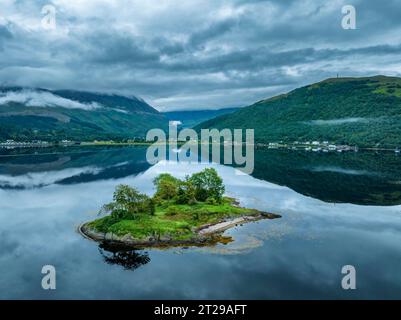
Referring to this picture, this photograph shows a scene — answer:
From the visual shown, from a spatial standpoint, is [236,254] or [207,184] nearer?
[236,254]

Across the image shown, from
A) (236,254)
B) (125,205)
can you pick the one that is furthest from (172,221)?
(236,254)

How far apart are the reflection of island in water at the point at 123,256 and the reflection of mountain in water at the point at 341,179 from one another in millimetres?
62428

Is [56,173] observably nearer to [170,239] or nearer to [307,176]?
[307,176]

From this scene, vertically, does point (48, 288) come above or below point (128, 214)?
below

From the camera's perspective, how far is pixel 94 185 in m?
135

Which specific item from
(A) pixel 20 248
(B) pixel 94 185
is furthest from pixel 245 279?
(B) pixel 94 185

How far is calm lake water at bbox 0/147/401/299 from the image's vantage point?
160 feet

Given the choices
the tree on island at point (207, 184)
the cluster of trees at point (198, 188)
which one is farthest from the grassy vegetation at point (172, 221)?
the tree on island at point (207, 184)

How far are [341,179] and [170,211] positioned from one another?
271 ft

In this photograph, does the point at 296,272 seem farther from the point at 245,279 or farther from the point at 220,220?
the point at 220,220

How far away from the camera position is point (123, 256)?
6012 centimetres

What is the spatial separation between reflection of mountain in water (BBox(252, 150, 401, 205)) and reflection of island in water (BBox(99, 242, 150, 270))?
6243 centimetres

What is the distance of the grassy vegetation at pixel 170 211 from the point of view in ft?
221
